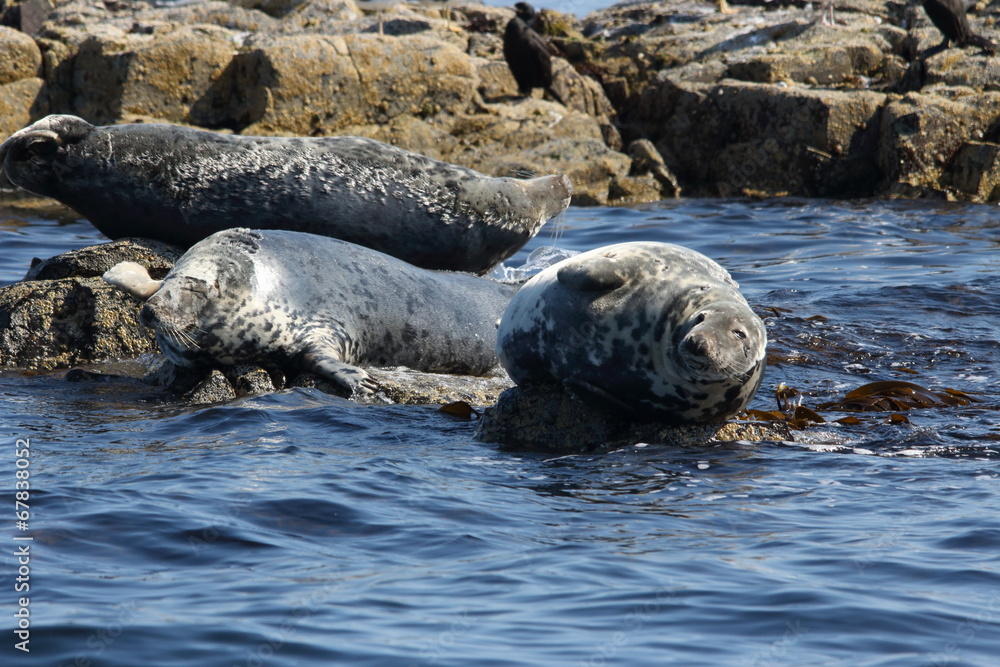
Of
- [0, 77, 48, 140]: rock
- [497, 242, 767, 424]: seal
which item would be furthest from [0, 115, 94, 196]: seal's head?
[0, 77, 48, 140]: rock

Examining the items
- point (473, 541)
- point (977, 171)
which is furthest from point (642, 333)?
point (977, 171)

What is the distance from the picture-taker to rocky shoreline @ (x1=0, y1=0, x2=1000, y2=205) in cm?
1648

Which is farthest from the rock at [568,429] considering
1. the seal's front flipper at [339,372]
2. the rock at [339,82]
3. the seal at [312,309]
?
the rock at [339,82]

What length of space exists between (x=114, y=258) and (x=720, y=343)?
13.5 feet

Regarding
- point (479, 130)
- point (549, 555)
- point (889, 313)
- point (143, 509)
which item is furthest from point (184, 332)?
point (479, 130)

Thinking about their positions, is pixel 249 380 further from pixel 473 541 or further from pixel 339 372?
pixel 473 541

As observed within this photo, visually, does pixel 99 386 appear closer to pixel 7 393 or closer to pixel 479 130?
pixel 7 393

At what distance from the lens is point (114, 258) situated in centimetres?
708

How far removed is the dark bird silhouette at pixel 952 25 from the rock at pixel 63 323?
51.2 ft

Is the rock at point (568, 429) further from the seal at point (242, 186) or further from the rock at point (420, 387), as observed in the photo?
the seal at point (242, 186)

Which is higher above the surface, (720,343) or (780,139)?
(720,343)

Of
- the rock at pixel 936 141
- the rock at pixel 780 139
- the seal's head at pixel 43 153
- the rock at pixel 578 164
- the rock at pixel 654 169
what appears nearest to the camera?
the seal's head at pixel 43 153

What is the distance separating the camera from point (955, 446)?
5.08 metres

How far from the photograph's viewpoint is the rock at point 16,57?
16.9m
